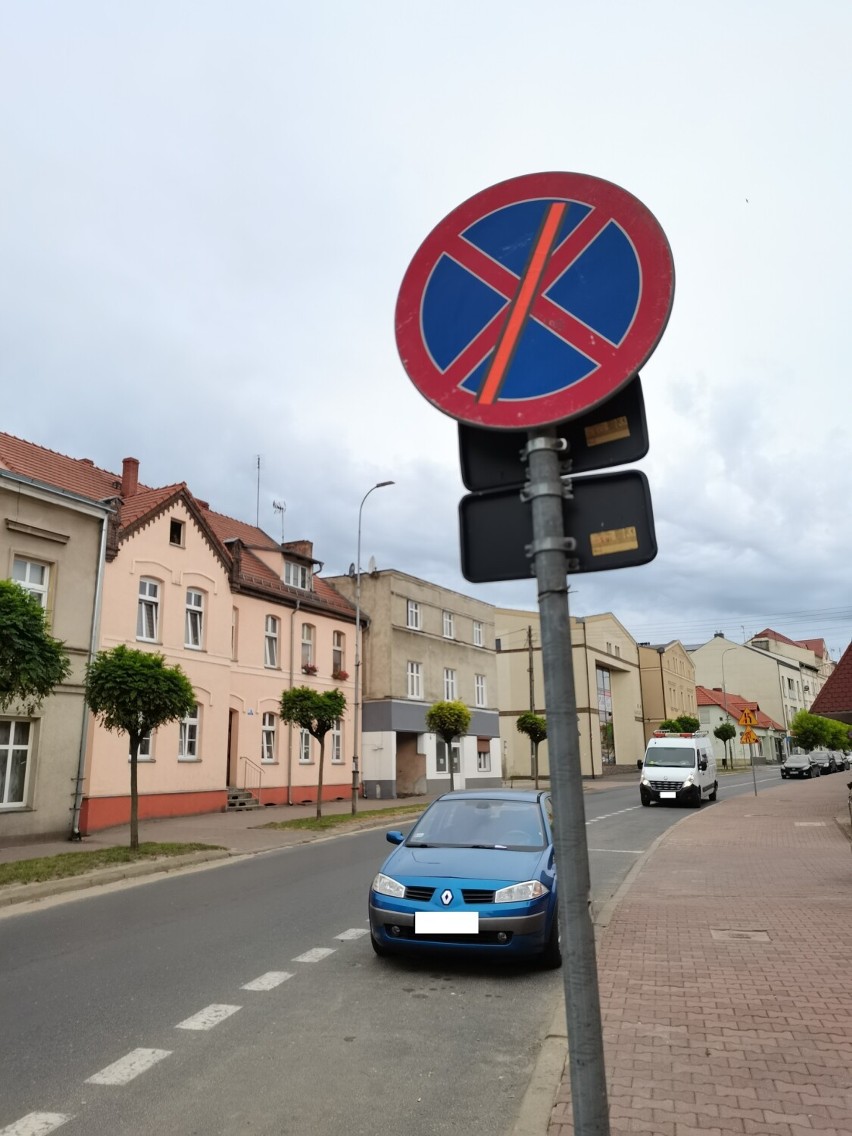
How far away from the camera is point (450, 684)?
42.7 metres

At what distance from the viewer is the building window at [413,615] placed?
39.2 metres

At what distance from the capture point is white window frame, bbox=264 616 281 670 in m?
30.7

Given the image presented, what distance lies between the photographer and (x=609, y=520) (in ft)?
8.07

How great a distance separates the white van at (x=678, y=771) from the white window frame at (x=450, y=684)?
531 inches

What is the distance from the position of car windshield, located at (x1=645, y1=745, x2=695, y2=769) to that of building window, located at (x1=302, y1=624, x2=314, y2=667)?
13.0 metres

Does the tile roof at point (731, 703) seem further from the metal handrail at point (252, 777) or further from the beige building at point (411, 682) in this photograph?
the metal handrail at point (252, 777)

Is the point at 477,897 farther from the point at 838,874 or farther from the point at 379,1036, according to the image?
the point at 838,874

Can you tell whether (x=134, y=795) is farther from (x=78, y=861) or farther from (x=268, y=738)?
(x=268, y=738)

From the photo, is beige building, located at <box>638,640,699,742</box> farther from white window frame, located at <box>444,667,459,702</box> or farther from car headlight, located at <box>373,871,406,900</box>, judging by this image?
car headlight, located at <box>373,871,406,900</box>

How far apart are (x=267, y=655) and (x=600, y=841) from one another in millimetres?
16176

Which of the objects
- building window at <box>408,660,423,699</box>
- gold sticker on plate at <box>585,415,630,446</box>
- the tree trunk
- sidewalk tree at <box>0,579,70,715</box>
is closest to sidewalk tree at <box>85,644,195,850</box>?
the tree trunk

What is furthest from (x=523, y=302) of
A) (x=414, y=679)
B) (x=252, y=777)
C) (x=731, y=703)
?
(x=731, y=703)

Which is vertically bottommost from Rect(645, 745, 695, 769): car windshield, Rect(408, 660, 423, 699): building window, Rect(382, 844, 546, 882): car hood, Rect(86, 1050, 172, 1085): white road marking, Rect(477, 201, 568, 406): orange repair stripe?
Rect(86, 1050, 172, 1085): white road marking

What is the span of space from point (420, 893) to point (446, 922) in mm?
327
